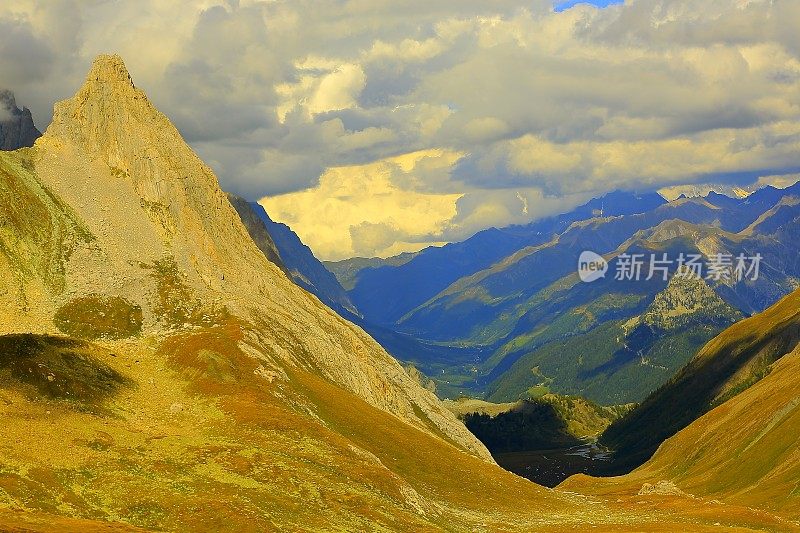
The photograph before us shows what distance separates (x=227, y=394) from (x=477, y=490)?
4121 centimetres

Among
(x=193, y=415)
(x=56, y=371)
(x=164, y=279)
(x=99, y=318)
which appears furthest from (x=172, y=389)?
(x=164, y=279)

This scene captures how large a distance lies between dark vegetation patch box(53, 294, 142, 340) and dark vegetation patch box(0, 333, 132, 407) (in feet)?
80.8

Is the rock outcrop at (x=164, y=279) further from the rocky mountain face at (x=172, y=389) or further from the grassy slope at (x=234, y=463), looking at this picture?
the grassy slope at (x=234, y=463)

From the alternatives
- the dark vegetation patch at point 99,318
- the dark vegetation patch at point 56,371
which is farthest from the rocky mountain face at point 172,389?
the dark vegetation patch at point 99,318

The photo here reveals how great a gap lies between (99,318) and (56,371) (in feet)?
167

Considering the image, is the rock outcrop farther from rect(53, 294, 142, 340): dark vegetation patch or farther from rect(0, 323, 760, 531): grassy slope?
rect(0, 323, 760, 531): grassy slope

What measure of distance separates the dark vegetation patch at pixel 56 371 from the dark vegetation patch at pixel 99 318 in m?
24.6

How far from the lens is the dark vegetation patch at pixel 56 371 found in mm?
94125

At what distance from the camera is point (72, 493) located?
221 feet

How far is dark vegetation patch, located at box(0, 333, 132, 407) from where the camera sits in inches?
3706

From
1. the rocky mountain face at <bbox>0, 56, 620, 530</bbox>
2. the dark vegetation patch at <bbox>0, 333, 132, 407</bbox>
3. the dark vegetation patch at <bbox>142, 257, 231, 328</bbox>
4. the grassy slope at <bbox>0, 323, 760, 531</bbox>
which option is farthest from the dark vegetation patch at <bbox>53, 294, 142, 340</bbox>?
the dark vegetation patch at <bbox>0, 333, 132, 407</bbox>

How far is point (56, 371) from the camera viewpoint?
331ft

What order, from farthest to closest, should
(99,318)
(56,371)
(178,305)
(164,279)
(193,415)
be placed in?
(164,279)
(178,305)
(99,318)
(193,415)
(56,371)

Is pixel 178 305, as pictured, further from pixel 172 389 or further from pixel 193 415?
pixel 193 415
